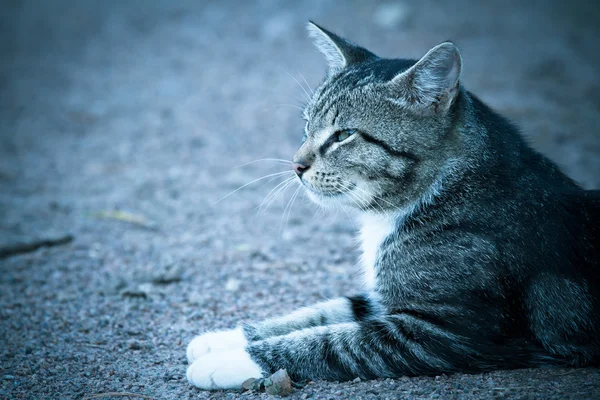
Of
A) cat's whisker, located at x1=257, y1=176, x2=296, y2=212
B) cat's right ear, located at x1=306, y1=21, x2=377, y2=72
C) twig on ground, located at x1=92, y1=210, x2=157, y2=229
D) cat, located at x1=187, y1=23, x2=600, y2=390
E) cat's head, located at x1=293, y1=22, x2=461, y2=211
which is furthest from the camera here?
twig on ground, located at x1=92, y1=210, x2=157, y2=229

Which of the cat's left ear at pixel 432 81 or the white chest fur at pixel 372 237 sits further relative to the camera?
the white chest fur at pixel 372 237

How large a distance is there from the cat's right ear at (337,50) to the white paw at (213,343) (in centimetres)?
188

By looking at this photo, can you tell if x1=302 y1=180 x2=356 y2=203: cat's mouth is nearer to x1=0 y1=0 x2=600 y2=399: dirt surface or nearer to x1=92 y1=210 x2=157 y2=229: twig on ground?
x1=0 y1=0 x2=600 y2=399: dirt surface

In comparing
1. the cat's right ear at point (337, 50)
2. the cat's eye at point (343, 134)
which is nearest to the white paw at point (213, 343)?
the cat's eye at point (343, 134)

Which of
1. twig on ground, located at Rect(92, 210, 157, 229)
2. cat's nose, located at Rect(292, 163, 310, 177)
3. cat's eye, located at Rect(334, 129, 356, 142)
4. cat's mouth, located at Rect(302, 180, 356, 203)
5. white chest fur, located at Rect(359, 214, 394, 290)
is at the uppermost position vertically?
twig on ground, located at Rect(92, 210, 157, 229)

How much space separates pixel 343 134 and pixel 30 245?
331cm

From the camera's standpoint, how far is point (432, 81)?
315 centimetres

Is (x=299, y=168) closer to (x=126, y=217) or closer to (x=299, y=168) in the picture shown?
(x=299, y=168)

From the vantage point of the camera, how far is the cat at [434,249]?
290 centimetres

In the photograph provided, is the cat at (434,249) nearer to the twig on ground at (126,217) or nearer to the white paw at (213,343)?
the white paw at (213,343)

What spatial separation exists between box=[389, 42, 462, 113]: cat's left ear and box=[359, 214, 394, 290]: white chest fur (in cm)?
67

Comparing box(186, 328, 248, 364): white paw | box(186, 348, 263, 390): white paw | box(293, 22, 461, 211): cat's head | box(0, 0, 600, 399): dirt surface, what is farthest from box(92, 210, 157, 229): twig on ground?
box(186, 348, 263, 390): white paw

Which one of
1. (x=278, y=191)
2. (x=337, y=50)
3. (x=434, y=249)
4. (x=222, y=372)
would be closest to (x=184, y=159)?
(x=278, y=191)

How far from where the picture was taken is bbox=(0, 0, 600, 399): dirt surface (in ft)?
11.2
